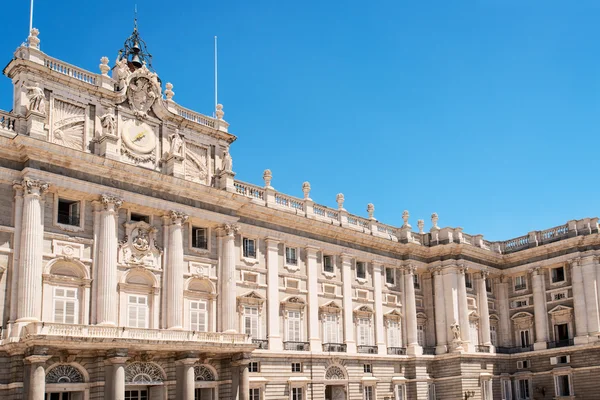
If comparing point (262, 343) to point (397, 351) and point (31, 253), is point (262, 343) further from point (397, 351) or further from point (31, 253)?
point (31, 253)

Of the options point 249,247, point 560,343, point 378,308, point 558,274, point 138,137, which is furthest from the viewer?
point 558,274

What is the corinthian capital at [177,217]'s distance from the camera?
33969mm

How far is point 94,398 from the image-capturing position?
29469 mm

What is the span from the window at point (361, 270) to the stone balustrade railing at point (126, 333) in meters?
11.8

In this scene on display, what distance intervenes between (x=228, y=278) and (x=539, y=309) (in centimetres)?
2540

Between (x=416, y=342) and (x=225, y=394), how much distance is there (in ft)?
53.4

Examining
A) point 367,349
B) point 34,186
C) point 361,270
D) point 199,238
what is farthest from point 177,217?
point 367,349

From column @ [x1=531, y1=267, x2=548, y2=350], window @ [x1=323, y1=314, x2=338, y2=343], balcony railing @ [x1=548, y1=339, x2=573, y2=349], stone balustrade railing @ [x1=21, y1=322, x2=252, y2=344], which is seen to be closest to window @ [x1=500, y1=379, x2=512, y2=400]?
column @ [x1=531, y1=267, x2=548, y2=350]

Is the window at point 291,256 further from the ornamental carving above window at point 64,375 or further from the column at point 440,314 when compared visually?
the ornamental carving above window at point 64,375

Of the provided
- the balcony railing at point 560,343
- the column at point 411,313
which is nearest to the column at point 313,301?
the column at point 411,313

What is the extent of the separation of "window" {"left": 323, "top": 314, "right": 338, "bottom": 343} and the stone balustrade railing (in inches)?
306

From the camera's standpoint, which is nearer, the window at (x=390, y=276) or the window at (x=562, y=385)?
the window at (x=390, y=276)

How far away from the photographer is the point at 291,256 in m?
40.2

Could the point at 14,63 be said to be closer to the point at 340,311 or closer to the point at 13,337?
the point at 13,337
